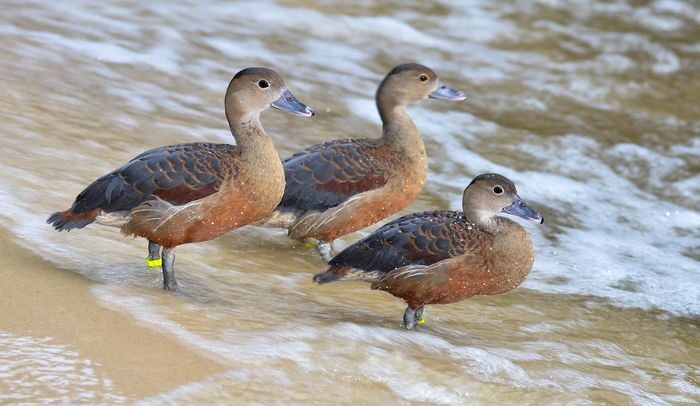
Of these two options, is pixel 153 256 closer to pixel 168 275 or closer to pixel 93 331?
pixel 168 275

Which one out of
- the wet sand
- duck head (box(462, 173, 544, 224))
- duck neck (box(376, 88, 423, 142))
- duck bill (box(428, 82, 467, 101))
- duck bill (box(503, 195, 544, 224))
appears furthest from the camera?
duck bill (box(428, 82, 467, 101))

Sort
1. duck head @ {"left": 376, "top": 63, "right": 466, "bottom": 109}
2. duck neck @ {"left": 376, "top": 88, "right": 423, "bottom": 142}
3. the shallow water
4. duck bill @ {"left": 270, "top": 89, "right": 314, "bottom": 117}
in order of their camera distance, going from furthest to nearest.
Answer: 1. duck head @ {"left": 376, "top": 63, "right": 466, "bottom": 109}
2. duck neck @ {"left": 376, "top": 88, "right": 423, "bottom": 142}
3. duck bill @ {"left": 270, "top": 89, "right": 314, "bottom": 117}
4. the shallow water

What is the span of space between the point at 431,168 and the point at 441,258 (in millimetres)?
4015

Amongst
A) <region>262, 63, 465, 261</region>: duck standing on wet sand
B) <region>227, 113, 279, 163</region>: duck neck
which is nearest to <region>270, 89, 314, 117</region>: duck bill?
<region>227, 113, 279, 163</region>: duck neck

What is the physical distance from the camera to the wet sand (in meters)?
5.27

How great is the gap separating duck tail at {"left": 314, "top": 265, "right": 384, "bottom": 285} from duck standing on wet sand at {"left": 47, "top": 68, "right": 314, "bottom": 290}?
475 mm

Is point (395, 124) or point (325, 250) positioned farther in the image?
point (395, 124)

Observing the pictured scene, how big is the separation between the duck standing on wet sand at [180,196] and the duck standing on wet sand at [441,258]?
0.60m

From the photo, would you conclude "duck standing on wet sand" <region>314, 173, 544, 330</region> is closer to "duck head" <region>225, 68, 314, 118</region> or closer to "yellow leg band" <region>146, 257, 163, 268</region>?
"yellow leg band" <region>146, 257, 163, 268</region>

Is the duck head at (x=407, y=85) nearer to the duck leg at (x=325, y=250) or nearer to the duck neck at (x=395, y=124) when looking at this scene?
the duck neck at (x=395, y=124)

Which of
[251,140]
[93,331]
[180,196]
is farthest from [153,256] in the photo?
[93,331]

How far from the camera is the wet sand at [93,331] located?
527cm

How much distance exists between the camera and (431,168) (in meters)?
10.4

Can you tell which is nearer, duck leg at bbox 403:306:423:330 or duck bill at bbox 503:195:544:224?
duck leg at bbox 403:306:423:330
